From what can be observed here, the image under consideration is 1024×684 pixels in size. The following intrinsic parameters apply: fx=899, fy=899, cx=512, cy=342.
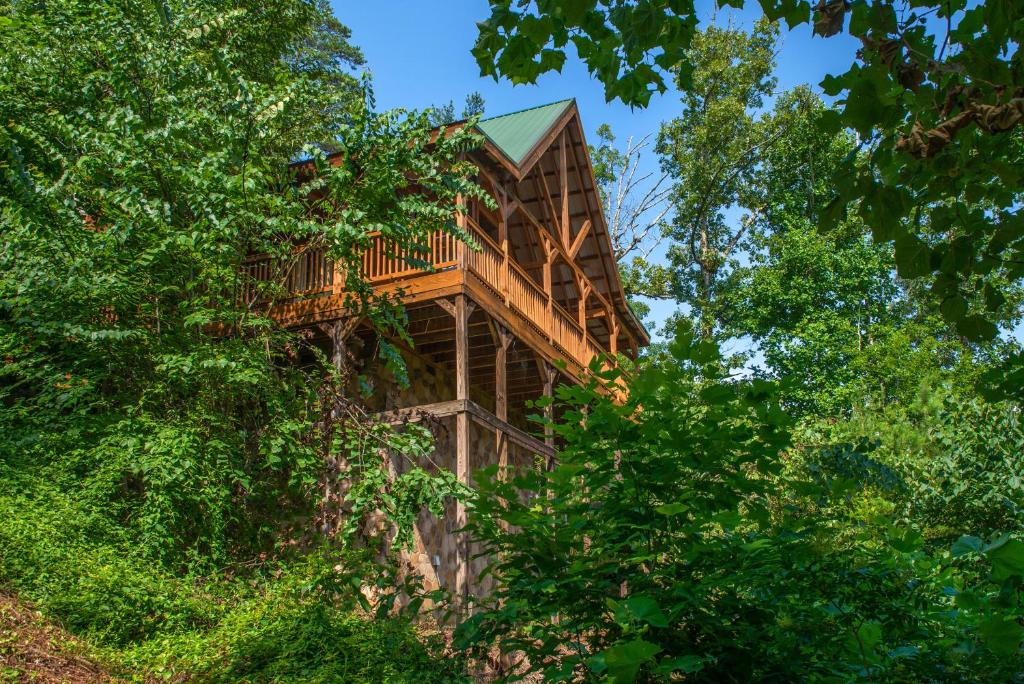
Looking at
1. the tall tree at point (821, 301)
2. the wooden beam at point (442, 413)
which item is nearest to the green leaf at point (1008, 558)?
the wooden beam at point (442, 413)

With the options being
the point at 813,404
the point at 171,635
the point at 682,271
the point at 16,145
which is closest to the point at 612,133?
the point at 682,271

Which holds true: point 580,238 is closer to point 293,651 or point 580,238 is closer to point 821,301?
point 293,651

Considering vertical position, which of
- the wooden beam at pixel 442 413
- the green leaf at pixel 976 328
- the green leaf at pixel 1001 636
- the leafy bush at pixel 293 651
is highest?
the wooden beam at pixel 442 413

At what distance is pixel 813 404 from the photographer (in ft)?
88.6

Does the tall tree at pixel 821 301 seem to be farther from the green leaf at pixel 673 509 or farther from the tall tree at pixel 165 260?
the green leaf at pixel 673 509

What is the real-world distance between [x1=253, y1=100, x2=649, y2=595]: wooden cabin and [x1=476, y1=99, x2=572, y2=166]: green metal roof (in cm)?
5

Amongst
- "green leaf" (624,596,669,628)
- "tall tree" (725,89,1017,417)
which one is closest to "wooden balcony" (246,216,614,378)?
"green leaf" (624,596,669,628)

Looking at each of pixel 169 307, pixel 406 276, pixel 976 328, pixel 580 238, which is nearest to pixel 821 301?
pixel 580 238

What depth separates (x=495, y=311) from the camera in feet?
41.9

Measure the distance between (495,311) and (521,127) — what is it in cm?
588

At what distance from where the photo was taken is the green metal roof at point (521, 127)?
1547 centimetres

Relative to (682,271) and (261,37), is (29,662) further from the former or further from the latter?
(682,271)

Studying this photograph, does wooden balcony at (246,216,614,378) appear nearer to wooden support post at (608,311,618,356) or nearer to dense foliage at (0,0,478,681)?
dense foliage at (0,0,478,681)

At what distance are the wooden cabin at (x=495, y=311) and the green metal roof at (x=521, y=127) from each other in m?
0.05
